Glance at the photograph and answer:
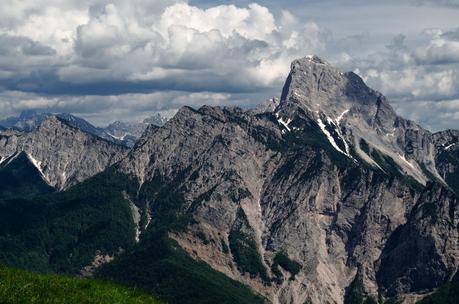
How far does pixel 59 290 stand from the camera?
4003 centimetres

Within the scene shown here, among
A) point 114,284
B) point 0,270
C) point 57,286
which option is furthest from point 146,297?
point 0,270

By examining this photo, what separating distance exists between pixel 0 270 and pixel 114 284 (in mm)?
6528

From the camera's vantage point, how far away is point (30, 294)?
37500 mm

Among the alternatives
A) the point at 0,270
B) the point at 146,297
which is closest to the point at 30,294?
the point at 0,270

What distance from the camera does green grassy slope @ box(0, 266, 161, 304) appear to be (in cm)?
3718

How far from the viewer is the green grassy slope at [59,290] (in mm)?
37181

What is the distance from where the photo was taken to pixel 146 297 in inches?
1699

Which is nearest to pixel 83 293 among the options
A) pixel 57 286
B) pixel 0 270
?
pixel 57 286

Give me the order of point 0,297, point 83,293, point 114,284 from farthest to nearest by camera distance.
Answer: point 114,284
point 83,293
point 0,297

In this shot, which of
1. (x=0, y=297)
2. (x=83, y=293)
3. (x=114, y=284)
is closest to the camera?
(x=0, y=297)

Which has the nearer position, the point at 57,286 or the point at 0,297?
the point at 0,297

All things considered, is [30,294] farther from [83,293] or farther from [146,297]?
[146,297]

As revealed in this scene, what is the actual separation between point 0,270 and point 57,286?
353 centimetres

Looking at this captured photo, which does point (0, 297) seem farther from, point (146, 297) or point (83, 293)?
point (146, 297)
